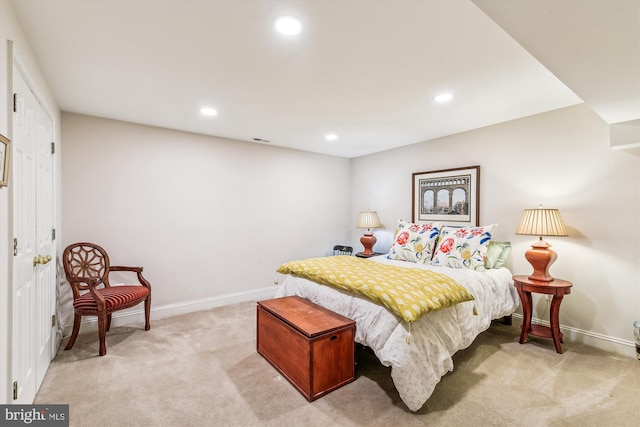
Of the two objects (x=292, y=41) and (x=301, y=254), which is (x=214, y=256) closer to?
(x=301, y=254)

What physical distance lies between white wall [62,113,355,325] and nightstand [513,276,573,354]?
3000 millimetres

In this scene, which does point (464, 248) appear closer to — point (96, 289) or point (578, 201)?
point (578, 201)

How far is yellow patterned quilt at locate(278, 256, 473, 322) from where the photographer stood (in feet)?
6.43

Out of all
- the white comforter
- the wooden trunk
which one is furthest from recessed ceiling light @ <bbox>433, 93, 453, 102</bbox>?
the wooden trunk

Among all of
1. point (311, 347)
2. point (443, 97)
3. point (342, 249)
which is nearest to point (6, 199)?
point (311, 347)

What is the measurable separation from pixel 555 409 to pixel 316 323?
5.37 ft

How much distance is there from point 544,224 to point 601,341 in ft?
3.97

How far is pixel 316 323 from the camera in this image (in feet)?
7.16

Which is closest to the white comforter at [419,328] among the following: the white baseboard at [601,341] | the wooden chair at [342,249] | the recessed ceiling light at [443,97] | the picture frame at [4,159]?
the white baseboard at [601,341]

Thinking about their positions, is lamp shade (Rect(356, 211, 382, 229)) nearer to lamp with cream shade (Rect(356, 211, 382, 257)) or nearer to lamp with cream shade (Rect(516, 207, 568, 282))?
lamp with cream shade (Rect(356, 211, 382, 257))

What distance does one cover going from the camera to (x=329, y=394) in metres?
2.05

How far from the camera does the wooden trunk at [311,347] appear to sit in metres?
2.01

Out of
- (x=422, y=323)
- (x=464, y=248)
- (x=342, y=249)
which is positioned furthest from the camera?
(x=342, y=249)

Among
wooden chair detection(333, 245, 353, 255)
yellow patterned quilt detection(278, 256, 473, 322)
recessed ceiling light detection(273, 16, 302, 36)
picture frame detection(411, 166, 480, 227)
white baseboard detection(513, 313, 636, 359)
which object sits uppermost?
recessed ceiling light detection(273, 16, 302, 36)
